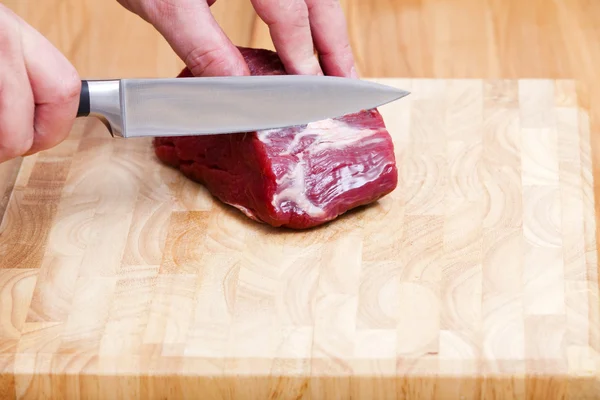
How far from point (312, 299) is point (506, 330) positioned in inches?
18.8

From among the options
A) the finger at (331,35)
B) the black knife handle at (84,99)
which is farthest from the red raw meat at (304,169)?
the black knife handle at (84,99)

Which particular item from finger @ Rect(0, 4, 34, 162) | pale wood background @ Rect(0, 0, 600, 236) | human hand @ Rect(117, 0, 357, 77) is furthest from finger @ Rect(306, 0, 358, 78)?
finger @ Rect(0, 4, 34, 162)

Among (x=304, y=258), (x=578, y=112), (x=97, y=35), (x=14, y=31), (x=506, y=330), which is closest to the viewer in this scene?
(x=14, y=31)

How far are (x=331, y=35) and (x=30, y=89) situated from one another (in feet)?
3.07

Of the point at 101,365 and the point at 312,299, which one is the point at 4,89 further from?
the point at 312,299

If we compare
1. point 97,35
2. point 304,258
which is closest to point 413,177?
point 304,258

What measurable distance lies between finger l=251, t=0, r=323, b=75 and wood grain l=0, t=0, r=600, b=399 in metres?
0.39

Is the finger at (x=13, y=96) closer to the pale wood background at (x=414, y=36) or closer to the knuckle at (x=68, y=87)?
the knuckle at (x=68, y=87)

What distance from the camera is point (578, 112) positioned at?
10.3ft

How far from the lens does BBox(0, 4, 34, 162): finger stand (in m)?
2.31

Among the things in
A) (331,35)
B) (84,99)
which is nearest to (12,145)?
(84,99)

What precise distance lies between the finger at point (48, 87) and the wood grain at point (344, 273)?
0.39 metres

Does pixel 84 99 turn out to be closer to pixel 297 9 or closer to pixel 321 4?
pixel 297 9

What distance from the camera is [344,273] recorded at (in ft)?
8.73
